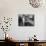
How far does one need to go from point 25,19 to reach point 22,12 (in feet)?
0.89

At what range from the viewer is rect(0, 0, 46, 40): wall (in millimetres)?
4430

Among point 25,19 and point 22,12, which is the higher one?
point 22,12

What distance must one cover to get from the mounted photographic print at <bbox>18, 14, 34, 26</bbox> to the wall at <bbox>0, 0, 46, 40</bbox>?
0.35 feet

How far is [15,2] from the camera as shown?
4465mm

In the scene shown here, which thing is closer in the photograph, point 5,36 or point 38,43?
point 38,43

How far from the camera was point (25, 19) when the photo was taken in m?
4.49

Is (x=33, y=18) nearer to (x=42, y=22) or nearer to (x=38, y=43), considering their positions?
(x=42, y=22)

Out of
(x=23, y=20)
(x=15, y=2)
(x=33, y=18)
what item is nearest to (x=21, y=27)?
(x=23, y=20)

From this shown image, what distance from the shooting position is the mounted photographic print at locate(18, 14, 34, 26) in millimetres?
4464

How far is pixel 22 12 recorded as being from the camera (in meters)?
4.46

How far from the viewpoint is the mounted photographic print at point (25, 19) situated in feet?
14.6

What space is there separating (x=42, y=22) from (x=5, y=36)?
139 centimetres

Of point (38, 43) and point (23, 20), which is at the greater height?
point (23, 20)

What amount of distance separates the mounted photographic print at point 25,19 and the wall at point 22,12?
4.2 inches
